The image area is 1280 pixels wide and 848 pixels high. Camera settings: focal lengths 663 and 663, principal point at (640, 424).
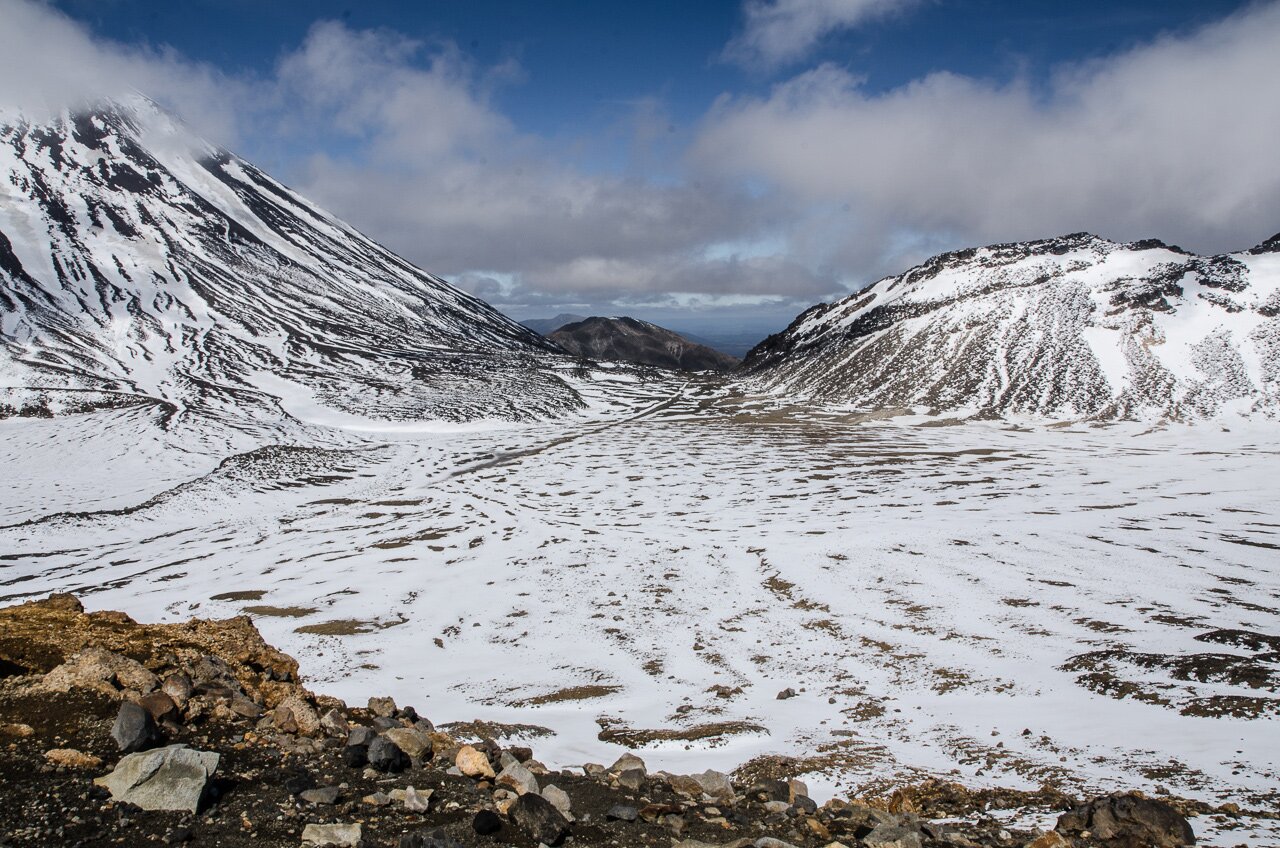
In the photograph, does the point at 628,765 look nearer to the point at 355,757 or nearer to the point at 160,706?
the point at 355,757

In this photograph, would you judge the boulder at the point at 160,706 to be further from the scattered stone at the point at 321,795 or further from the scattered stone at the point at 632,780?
the scattered stone at the point at 632,780

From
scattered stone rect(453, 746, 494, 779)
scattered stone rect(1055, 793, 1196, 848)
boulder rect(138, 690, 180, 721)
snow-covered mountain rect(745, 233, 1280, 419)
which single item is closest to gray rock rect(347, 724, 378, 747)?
scattered stone rect(453, 746, 494, 779)

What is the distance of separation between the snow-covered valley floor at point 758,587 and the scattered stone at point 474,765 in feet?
24.0

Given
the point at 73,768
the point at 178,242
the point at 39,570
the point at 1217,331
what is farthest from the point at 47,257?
the point at 1217,331

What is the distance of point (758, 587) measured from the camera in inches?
1231

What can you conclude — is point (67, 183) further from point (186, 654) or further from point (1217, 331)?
point (1217, 331)

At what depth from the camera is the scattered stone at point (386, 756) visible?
26.7ft

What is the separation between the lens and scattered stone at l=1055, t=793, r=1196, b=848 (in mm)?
8430

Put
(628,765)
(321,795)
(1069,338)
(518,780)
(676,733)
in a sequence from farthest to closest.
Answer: (1069,338) < (676,733) < (628,765) < (518,780) < (321,795)

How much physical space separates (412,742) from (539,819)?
2662 millimetres

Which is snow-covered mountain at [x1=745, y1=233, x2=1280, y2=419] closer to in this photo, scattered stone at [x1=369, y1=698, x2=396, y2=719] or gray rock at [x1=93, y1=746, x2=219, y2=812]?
scattered stone at [x1=369, y1=698, x2=396, y2=719]

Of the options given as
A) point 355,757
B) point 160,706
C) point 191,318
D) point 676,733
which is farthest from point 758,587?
point 191,318

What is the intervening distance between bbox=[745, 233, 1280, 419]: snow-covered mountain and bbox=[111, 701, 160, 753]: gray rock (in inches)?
4086

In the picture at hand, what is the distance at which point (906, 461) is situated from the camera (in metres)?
66.4
